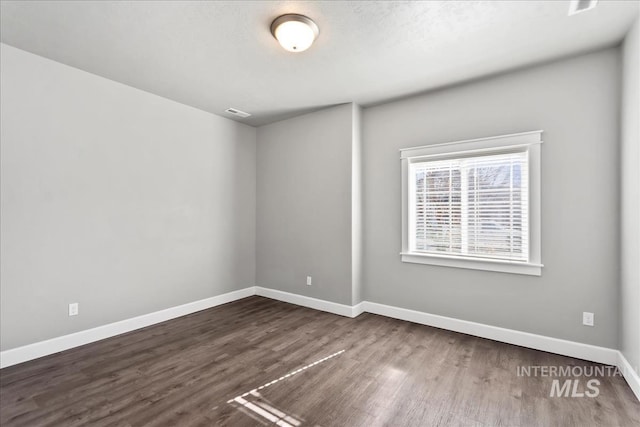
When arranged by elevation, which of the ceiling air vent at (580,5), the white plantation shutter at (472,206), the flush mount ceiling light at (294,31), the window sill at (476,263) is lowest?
the window sill at (476,263)

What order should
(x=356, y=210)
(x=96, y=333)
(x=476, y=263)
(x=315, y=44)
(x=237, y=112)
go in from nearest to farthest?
(x=315, y=44) → (x=96, y=333) → (x=476, y=263) → (x=356, y=210) → (x=237, y=112)

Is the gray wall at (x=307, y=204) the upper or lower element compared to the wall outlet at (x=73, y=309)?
upper

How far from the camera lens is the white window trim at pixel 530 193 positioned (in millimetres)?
2965

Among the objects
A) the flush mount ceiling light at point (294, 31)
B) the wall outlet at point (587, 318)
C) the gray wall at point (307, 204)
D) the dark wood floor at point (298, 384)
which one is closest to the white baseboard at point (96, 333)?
the dark wood floor at point (298, 384)

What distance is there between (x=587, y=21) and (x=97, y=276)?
5.02 meters

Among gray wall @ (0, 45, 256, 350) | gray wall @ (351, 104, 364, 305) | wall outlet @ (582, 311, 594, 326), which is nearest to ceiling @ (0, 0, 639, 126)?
gray wall @ (0, 45, 256, 350)

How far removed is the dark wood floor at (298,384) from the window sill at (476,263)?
2.49ft

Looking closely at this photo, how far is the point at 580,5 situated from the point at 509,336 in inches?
114

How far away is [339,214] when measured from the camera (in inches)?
161

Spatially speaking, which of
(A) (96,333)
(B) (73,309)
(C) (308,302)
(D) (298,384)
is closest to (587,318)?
(D) (298,384)

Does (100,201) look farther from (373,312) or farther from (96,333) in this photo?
(373,312)

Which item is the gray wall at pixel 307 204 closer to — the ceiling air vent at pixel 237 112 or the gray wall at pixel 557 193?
the ceiling air vent at pixel 237 112

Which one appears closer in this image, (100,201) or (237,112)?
(100,201)

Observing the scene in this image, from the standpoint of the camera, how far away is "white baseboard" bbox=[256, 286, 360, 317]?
13.1 ft
